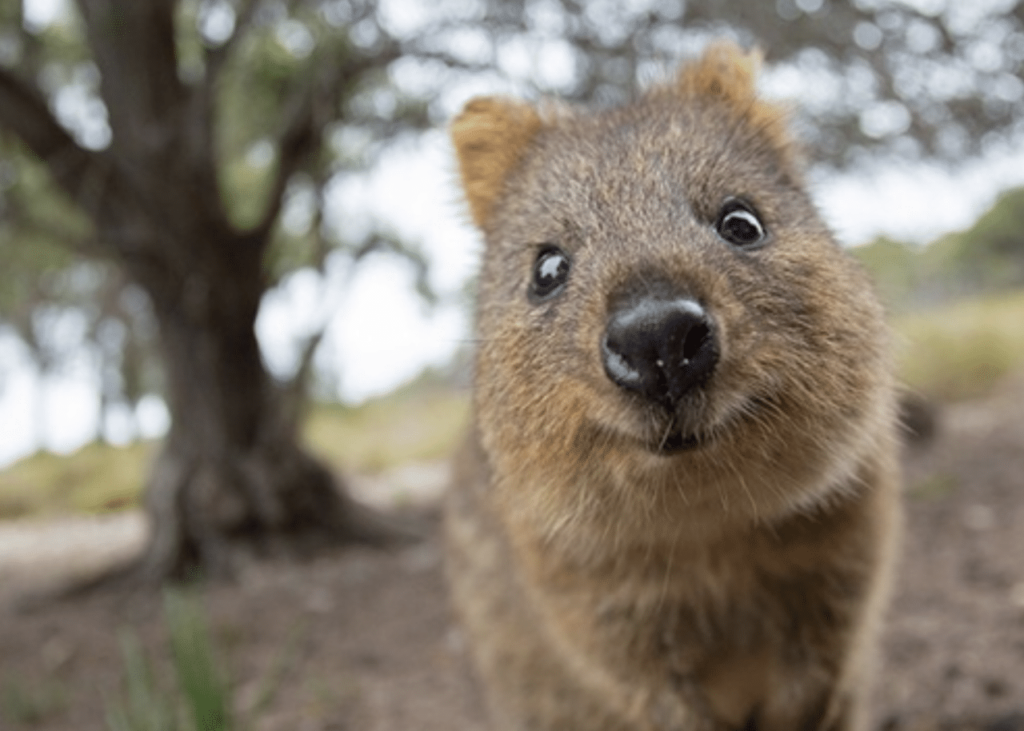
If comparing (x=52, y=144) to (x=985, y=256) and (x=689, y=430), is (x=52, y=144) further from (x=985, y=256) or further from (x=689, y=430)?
(x=985, y=256)

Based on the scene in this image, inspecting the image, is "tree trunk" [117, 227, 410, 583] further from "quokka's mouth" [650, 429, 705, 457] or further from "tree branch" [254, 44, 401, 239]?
"quokka's mouth" [650, 429, 705, 457]

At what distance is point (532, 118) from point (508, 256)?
657 mm

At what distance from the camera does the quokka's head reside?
1.99 meters

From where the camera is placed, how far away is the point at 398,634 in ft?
21.5

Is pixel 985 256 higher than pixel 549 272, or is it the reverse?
pixel 549 272

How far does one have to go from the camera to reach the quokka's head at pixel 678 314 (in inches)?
78.5

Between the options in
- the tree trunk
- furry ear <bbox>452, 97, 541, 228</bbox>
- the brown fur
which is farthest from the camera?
the tree trunk

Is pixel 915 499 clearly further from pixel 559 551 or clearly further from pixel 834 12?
pixel 559 551

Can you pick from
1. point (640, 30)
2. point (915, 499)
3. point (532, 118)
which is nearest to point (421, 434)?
point (915, 499)

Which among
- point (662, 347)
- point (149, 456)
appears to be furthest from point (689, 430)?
point (149, 456)

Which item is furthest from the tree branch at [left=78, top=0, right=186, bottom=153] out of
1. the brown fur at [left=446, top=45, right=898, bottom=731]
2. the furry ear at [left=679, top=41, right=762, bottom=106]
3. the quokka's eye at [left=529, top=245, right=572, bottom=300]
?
the quokka's eye at [left=529, top=245, right=572, bottom=300]

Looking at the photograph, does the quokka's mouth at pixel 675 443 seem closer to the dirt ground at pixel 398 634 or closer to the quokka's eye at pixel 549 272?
the quokka's eye at pixel 549 272

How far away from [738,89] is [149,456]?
39.9 ft

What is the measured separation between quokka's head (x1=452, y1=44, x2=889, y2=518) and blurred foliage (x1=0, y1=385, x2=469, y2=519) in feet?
33.9
